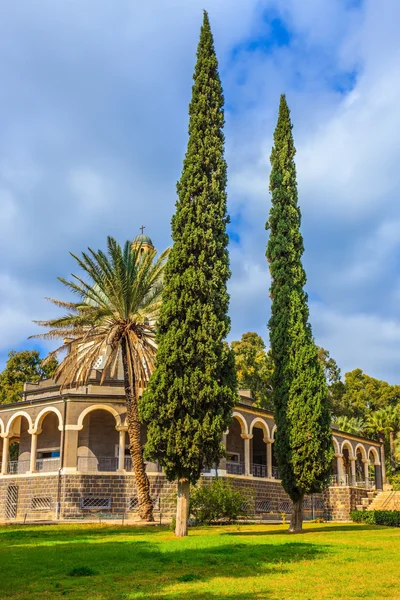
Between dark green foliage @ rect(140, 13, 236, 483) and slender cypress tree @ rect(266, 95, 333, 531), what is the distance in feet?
11.9

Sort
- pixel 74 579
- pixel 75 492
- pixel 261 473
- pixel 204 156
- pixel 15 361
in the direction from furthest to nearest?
pixel 15 361 < pixel 261 473 < pixel 75 492 < pixel 204 156 < pixel 74 579

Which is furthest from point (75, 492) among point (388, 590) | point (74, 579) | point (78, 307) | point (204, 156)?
point (388, 590)

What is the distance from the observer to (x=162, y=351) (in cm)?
1858

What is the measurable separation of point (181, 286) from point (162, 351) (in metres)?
1.93

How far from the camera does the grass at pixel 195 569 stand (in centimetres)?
864

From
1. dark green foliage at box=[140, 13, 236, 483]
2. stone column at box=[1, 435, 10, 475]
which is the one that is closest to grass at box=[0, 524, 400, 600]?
dark green foliage at box=[140, 13, 236, 483]

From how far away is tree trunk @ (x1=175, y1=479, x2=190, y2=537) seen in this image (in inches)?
696

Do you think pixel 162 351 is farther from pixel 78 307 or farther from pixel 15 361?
pixel 15 361

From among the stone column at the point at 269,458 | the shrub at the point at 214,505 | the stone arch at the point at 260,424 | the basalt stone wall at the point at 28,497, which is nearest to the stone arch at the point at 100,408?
the basalt stone wall at the point at 28,497

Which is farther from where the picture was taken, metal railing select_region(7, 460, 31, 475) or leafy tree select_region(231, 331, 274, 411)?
leafy tree select_region(231, 331, 274, 411)

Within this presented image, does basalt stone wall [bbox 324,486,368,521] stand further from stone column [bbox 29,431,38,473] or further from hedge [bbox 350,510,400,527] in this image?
stone column [bbox 29,431,38,473]

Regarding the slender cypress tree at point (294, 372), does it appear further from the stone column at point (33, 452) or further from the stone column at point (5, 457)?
the stone column at point (5, 457)

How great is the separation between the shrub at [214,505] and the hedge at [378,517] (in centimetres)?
763

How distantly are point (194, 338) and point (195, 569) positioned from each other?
8.28 meters
